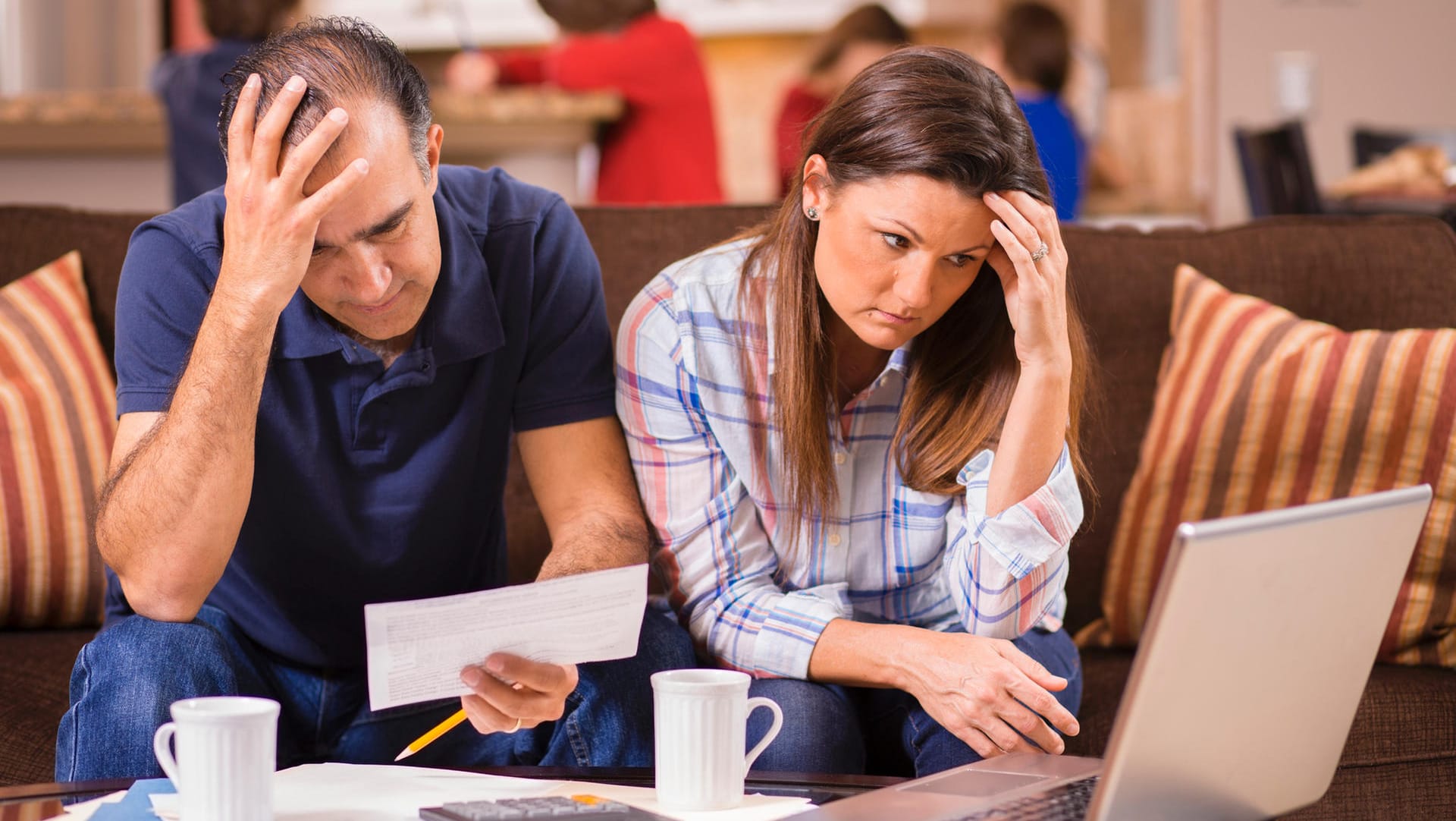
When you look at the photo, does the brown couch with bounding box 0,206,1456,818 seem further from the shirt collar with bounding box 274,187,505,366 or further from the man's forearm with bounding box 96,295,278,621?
the man's forearm with bounding box 96,295,278,621

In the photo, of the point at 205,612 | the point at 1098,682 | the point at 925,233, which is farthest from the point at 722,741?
the point at 1098,682

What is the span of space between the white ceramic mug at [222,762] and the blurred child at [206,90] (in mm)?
1990

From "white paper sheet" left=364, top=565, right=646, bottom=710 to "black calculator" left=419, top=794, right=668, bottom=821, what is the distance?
0.10 metres

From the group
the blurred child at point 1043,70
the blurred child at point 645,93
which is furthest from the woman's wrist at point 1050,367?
the blurred child at point 1043,70

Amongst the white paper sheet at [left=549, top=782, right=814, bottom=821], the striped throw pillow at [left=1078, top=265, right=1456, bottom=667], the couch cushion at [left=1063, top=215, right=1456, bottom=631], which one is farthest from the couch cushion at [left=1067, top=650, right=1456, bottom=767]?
the white paper sheet at [left=549, top=782, right=814, bottom=821]

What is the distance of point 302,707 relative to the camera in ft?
4.77

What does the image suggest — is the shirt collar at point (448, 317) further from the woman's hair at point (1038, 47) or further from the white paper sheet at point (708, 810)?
the woman's hair at point (1038, 47)

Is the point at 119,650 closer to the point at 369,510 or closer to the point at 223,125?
the point at 369,510

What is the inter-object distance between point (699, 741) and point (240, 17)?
7.27 ft

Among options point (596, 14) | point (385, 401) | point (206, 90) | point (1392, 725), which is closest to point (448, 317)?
point (385, 401)

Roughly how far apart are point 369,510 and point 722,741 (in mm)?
600

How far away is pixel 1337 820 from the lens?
1.52 meters

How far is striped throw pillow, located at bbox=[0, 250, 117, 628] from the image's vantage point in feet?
5.76

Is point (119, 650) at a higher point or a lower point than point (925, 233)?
lower
